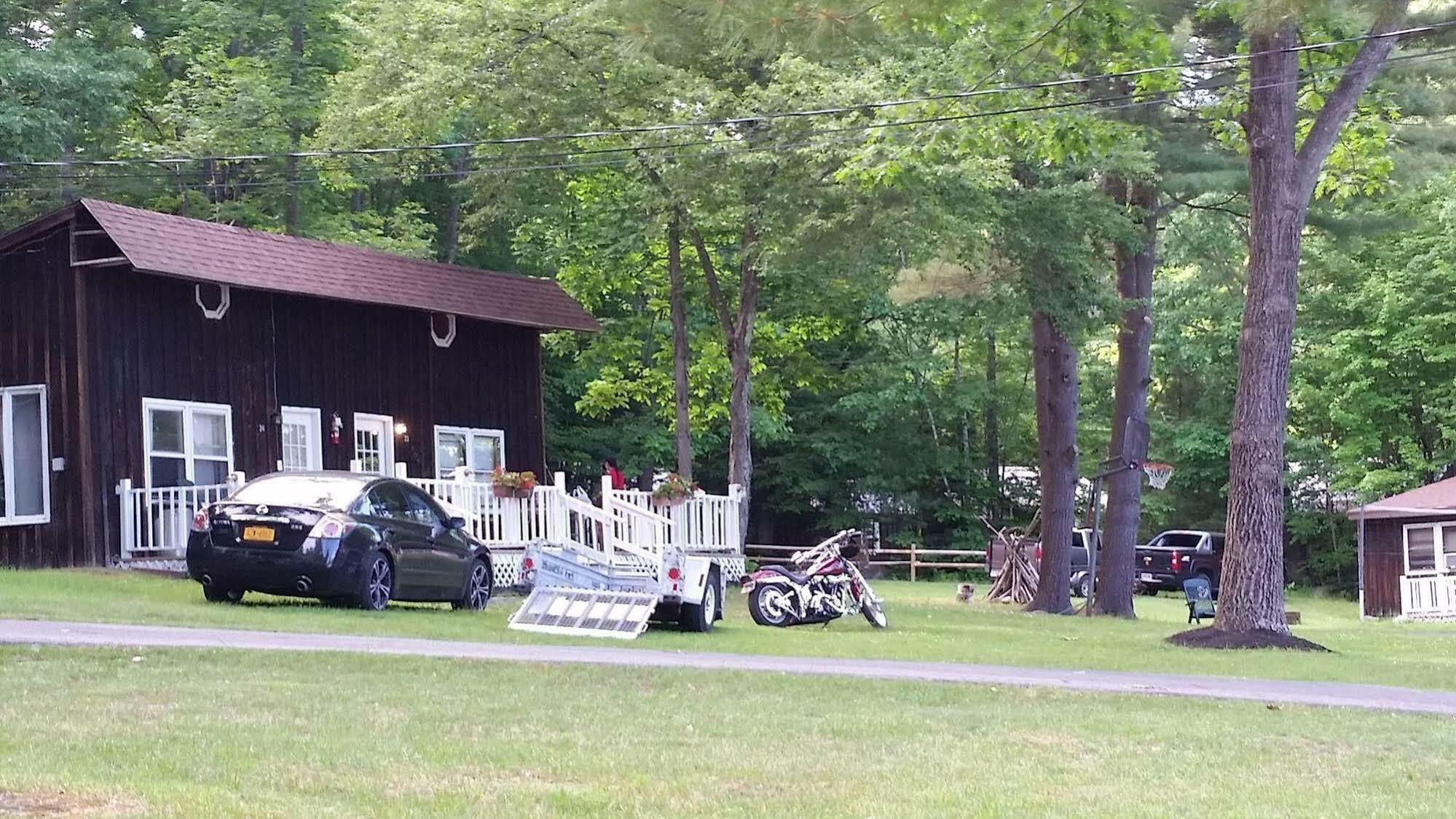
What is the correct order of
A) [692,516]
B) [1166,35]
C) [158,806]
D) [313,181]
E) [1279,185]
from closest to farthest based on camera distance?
[158,806] → [1279,185] → [1166,35] → [692,516] → [313,181]

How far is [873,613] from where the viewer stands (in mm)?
20609

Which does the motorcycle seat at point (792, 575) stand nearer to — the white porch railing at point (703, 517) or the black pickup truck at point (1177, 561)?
the white porch railing at point (703, 517)

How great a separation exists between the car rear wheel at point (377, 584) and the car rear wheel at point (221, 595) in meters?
1.29

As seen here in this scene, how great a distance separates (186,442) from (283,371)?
1937 mm

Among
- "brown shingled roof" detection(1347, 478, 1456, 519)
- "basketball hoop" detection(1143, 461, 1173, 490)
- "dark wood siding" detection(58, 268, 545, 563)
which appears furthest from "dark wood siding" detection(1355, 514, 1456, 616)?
"dark wood siding" detection(58, 268, 545, 563)

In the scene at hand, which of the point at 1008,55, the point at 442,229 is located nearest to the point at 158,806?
the point at 1008,55

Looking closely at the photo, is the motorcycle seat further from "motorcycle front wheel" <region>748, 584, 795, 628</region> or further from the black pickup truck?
the black pickup truck

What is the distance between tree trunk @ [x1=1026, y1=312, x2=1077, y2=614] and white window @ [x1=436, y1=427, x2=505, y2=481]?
354 inches

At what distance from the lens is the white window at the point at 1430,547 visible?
1483 inches

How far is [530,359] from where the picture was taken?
3120 centimetres

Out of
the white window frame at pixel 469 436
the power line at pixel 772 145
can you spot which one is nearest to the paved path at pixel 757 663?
the power line at pixel 772 145

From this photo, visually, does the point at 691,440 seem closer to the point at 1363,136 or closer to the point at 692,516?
the point at 692,516

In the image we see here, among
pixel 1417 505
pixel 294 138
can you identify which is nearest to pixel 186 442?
pixel 294 138

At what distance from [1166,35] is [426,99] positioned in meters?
12.3
